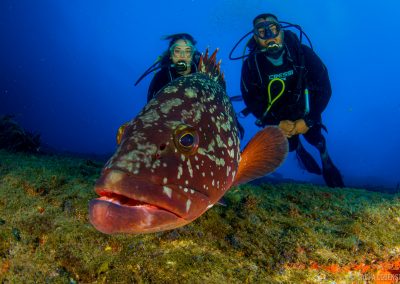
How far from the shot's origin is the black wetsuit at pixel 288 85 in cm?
706

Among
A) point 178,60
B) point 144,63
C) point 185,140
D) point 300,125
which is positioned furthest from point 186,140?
A: point 144,63

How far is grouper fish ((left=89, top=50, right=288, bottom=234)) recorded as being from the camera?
1957mm

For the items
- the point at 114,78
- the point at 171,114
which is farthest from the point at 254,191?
the point at 114,78

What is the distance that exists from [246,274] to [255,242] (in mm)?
475

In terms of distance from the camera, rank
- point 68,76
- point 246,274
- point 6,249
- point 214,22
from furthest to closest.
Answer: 1. point 214,22
2. point 68,76
3. point 6,249
4. point 246,274

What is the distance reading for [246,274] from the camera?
277 centimetres

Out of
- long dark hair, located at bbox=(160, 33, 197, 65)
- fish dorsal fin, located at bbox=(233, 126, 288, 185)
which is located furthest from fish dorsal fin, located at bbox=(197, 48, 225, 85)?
Result: long dark hair, located at bbox=(160, 33, 197, 65)

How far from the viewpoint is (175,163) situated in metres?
2.30

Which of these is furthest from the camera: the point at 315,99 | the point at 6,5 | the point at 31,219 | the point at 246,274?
the point at 6,5

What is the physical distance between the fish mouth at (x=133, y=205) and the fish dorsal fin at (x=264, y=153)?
152cm

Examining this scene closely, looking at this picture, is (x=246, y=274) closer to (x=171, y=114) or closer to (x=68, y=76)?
(x=171, y=114)

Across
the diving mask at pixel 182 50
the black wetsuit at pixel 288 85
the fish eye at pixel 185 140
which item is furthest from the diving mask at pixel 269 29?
the fish eye at pixel 185 140

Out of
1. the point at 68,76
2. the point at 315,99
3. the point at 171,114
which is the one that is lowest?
the point at 171,114

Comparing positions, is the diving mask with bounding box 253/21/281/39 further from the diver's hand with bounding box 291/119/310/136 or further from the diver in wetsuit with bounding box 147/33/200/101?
the diver's hand with bounding box 291/119/310/136
